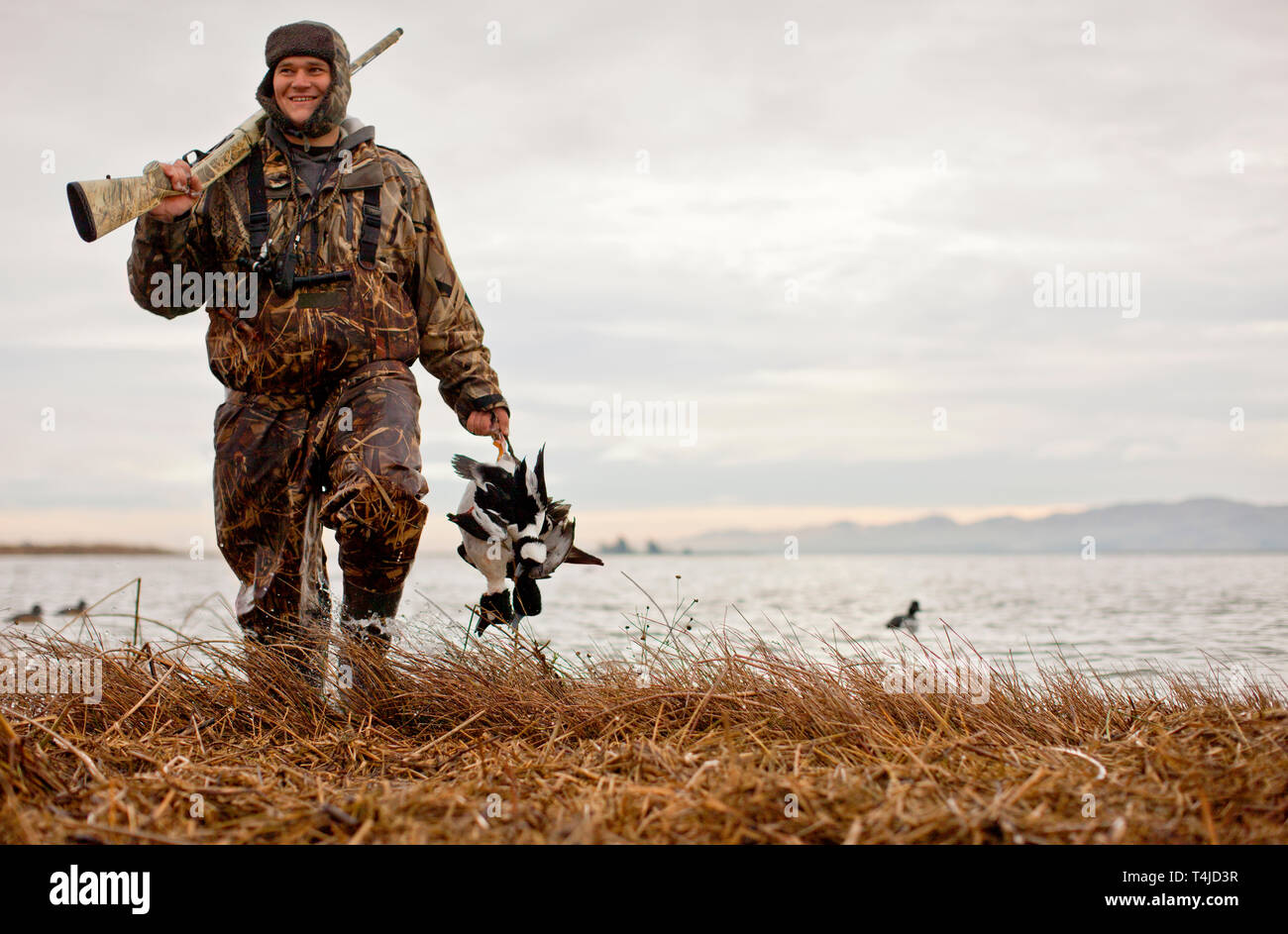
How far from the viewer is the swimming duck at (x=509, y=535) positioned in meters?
4.24

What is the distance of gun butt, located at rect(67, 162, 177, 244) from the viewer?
3.76 meters

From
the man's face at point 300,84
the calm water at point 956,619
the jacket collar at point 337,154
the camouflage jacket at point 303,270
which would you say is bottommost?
the calm water at point 956,619

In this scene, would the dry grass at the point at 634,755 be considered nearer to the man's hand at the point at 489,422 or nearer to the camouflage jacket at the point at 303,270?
the man's hand at the point at 489,422

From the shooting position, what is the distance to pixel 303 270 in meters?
4.33

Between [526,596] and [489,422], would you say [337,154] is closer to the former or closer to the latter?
[489,422]

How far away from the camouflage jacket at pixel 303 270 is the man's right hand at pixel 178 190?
8cm

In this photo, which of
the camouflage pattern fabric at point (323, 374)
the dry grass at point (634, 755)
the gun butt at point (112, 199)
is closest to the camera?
the dry grass at point (634, 755)

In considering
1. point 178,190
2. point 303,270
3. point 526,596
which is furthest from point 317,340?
point 526,596

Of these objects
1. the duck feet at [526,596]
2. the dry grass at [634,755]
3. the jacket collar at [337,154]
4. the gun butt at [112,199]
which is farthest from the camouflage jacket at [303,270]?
the dry grass at [634,755]
